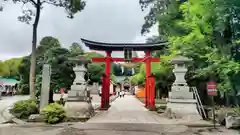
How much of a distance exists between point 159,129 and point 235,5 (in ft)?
21.0

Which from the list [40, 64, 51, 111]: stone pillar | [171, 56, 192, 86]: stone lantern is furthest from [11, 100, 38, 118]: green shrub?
[171, 56, 192, 86]: stone lantern

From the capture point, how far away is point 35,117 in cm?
1115

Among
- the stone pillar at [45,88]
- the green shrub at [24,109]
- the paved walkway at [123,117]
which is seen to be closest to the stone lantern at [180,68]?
the paved walkway at [123,117]

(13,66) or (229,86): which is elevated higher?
(13,66)

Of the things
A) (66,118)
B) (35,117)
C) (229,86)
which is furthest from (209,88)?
(35,117)

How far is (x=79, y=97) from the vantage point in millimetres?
12570

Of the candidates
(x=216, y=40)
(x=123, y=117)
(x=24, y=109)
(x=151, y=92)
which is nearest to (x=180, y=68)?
(x=216, y=40)

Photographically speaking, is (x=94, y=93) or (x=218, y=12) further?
(x=94, y=93)

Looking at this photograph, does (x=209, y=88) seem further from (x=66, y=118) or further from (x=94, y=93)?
(x=94, y=93)

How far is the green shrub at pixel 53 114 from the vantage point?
10.6 m

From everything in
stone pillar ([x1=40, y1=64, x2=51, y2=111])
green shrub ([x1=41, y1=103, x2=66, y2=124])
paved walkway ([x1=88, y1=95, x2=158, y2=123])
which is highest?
stone pillar ([x1=40, y1=64, x2=51, y2=111])

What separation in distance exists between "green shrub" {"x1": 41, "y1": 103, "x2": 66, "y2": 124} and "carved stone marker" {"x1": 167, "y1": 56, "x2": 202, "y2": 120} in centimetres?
586

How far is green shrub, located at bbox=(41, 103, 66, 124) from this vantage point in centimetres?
1063

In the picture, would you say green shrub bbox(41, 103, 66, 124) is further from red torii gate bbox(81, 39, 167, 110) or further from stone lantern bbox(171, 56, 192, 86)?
red torii gate bbox(81, 39, 167, 110)
